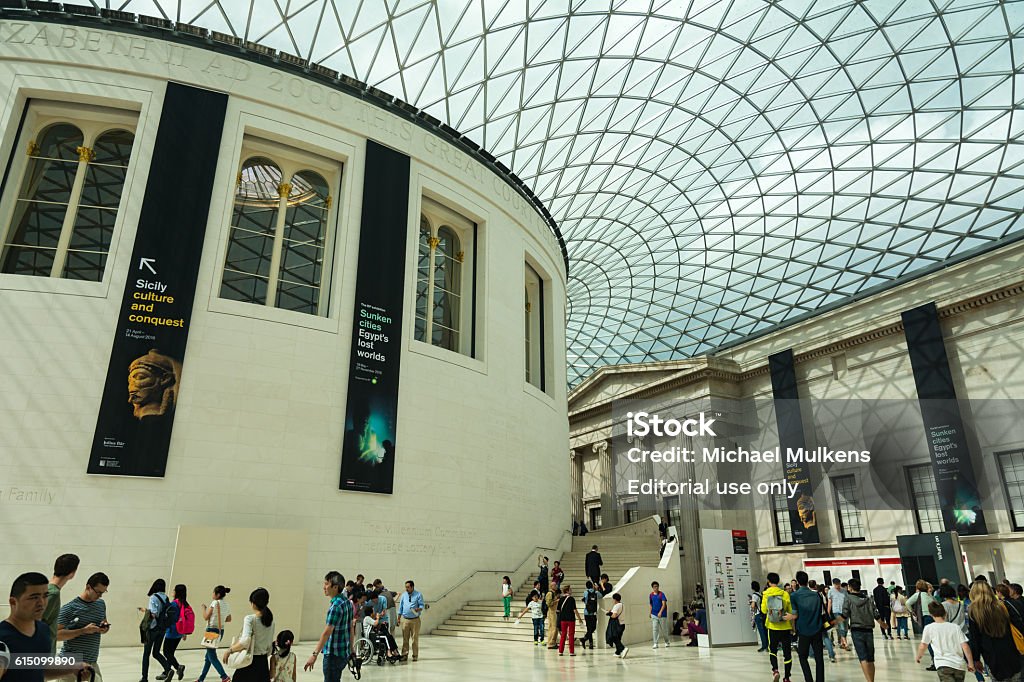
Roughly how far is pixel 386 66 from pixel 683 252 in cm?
2542

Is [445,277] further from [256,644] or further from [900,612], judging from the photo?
[256,644]

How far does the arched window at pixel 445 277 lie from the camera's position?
90.5 feet

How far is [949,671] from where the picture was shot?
8.04m

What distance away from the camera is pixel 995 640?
7793 millimetres

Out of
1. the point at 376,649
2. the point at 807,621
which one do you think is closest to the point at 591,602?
the point at 376,649

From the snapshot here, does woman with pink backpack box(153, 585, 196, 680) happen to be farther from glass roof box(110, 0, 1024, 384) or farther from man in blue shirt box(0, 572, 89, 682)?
glass roof box(110, 0, 1024, 384)

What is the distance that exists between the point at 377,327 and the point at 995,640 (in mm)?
19187

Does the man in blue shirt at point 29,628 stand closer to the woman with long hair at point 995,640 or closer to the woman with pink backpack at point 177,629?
the woman with pink backpack at point 177,629

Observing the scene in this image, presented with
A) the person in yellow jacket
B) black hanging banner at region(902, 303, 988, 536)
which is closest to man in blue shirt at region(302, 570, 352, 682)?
the person in yellow jacket

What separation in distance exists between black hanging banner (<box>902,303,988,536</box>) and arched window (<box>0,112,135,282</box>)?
121 feet

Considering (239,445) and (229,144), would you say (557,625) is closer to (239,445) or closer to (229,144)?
(239,445)

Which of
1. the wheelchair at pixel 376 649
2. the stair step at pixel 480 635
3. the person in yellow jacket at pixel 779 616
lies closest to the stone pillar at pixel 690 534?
the stair step at pixel 480 635

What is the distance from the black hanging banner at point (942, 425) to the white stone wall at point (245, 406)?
2005 cm

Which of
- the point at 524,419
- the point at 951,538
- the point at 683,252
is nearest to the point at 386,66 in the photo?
the point at 524,419
